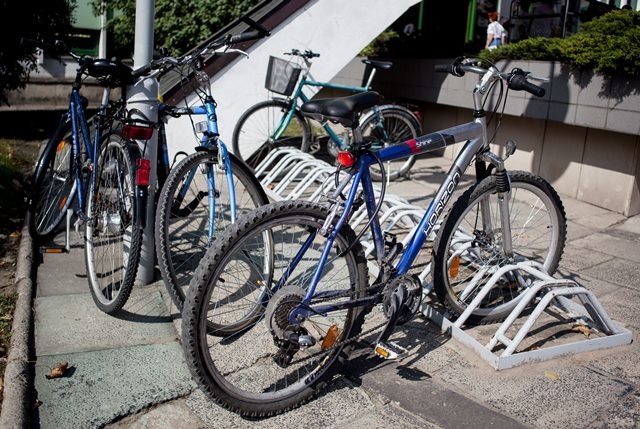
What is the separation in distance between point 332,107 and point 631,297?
2.66 m

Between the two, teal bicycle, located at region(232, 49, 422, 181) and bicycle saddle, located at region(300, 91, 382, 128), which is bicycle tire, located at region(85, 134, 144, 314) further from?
teal bicycle, located at region(232, 49, 422, 181)

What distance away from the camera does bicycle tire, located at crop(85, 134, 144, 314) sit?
3770 mm

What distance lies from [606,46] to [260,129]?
140 inches

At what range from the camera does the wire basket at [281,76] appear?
275 inches

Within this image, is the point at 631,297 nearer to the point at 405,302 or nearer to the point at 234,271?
the point at 405,302

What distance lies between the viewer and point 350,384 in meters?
3.33

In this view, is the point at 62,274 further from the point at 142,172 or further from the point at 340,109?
the point at 340,109

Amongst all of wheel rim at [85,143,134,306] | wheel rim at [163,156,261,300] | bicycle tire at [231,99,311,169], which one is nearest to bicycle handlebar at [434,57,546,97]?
wheel rim at [163,156,261,300]

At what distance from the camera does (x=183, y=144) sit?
7.27 meters

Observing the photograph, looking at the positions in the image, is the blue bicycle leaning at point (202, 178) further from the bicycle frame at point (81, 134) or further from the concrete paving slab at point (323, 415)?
the concrete paving slab at point (323, 415)

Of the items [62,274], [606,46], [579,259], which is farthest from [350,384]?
[606,46]

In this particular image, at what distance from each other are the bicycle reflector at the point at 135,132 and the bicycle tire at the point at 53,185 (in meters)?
1.04

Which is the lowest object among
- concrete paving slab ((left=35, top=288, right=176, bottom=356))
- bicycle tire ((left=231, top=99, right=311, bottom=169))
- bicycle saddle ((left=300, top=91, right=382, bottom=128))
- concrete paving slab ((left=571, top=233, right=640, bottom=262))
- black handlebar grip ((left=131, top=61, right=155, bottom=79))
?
concrete paving slab ((left=35, top=288, right=176, bottom=356))

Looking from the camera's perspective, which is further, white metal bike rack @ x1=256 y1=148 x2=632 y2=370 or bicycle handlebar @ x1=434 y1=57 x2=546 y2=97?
bicycle handlebar @ x1=434 y1=57 x2=546 y2=97
